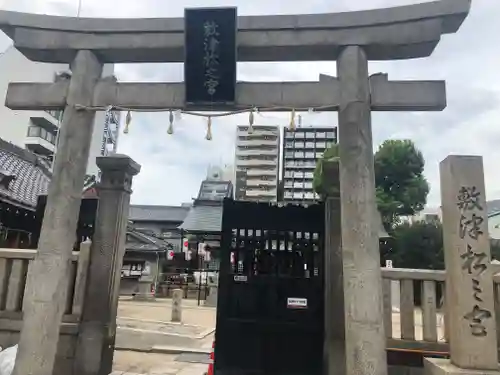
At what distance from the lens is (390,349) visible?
5.26m

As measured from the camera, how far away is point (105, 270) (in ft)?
20.3

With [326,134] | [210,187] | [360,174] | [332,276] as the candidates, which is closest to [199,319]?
[332,276]

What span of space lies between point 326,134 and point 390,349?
62838 millimetres

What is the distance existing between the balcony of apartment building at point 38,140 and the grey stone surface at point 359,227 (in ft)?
115

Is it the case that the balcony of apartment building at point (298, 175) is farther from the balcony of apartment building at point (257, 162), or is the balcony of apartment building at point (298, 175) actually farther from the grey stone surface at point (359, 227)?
the grey stone surface at point (359, 227)

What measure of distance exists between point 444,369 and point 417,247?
21835 millimetres

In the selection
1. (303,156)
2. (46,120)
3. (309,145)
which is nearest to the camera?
(46,120)

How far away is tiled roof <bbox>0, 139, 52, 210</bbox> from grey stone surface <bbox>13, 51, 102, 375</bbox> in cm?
689

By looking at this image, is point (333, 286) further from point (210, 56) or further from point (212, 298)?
point (212, 298)

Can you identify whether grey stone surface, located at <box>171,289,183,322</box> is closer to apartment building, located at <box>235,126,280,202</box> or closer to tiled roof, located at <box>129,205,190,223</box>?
tiled roof, located at <box>129,205,190,223</box>

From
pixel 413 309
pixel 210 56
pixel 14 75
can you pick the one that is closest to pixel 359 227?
pixel 413 309

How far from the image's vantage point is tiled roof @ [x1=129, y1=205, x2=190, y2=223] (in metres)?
43.6

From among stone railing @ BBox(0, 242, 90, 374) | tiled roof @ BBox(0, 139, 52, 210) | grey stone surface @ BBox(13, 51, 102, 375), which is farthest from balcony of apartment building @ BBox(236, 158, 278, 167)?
grey stone surface @ BBox(13, 51, 102, 375)

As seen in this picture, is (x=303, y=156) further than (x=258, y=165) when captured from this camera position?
No
